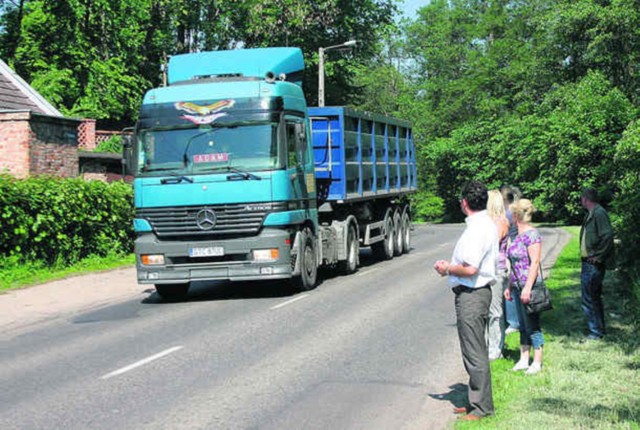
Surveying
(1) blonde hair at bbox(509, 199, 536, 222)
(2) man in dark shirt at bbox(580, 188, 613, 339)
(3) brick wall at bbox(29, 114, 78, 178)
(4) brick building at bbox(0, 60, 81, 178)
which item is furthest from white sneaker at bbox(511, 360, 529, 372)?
(3) brick wall at bbox(29, 114, 78, 178)

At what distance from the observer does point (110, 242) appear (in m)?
21.7

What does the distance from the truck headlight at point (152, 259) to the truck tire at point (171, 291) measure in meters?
1.01

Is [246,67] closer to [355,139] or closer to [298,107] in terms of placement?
[298,107]

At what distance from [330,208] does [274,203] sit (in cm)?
394

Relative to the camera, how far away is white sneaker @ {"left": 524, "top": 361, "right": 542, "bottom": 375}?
7.88m

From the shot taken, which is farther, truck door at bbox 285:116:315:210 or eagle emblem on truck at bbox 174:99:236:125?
truck door at bbox 285:116:315:210

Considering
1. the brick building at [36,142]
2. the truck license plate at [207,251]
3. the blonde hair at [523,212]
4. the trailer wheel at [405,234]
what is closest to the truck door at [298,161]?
the truck license plate at [207,251]

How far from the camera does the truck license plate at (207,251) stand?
1423cm

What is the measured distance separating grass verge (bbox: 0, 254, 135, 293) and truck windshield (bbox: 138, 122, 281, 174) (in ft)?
14.5

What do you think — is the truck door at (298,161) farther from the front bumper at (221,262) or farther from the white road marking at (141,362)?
the white road marking at (141,362)

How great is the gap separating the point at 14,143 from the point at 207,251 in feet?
33.7

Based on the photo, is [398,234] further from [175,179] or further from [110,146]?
[110,146]

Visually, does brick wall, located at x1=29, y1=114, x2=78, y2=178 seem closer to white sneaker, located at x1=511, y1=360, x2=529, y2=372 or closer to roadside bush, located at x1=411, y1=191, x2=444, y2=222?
A: white sneaker, located at x1=511, y1=360, x2=529, y2=372

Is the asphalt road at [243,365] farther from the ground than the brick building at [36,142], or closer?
closer
